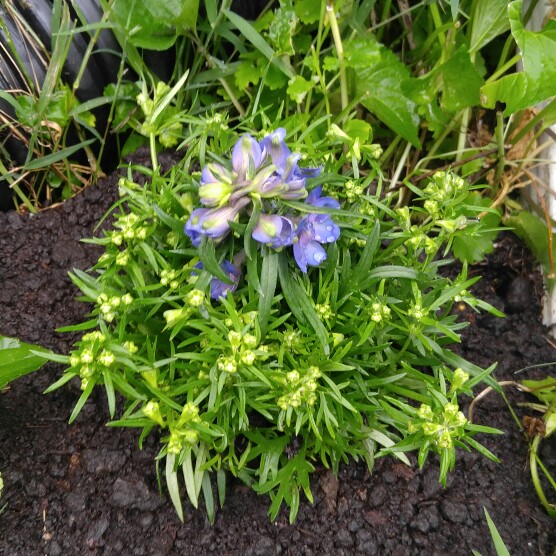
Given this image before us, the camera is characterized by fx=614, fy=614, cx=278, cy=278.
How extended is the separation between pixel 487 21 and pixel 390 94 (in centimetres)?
33

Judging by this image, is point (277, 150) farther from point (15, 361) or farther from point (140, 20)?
point (140, 20)

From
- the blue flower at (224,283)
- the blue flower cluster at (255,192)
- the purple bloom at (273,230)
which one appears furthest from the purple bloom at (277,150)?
the blue flower at (224,283)

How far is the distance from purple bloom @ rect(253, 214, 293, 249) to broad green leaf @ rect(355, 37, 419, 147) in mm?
800

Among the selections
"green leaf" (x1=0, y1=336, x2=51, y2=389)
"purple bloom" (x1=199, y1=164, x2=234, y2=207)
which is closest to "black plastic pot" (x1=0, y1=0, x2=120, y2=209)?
"green leaf" (x1=0, y1=336, x2=51, y2=389)

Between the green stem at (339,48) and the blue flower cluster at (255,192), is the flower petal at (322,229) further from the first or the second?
the green stem at (339,48)

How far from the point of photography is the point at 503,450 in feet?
5.23

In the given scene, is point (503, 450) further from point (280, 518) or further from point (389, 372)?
point (280, 518)

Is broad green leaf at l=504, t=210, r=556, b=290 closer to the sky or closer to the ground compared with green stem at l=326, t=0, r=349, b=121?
closer to the ground

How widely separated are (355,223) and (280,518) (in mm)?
707

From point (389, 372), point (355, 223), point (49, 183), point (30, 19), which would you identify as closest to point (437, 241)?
point (355, 223)

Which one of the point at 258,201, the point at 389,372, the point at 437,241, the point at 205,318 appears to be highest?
the point at 258,201

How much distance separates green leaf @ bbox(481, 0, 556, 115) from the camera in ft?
4.88

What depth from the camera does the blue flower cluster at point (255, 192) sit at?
112 cm

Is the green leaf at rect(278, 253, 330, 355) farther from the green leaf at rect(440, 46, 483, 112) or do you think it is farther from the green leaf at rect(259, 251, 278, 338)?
the green leaf at rect(440, 46, 483, 112)
